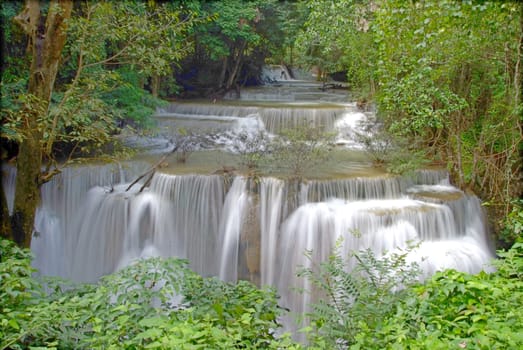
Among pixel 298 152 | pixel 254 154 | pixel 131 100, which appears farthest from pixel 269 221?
pixel 131 100

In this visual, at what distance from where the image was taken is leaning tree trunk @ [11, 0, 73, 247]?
498 centimetres

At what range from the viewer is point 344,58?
1300 cm

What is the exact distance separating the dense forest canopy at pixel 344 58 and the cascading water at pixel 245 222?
2.67ft

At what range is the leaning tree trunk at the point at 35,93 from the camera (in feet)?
16.3

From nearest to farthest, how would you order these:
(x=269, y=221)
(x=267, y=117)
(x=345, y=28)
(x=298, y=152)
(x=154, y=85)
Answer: (x=269, y=221) < (x=298, y=152) < (x=345, y=28) < (x=267, y=117) < (x=154, y=85)

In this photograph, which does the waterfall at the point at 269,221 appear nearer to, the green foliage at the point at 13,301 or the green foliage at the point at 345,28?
the green foliage at the point at 345,28

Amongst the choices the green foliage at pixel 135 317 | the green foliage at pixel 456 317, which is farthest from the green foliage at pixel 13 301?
the green foliage at pixel 456 317

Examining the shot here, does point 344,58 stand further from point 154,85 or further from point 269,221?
point 269,221

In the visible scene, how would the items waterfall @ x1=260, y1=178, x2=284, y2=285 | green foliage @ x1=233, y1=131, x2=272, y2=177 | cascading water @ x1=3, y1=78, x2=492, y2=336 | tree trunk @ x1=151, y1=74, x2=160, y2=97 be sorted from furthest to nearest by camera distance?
tree trunk @ x1=151, y1=74, x2=160, y2=97 → green foliage @ x1=233, y1=131, x2=272, y2=177 → waterfall @ x1=260, y1=178, x2=284, y2=285 → cascading water @ x1=3, y1=78, x2=492, y2=336

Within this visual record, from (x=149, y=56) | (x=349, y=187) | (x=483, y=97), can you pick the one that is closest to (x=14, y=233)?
(x=149, y=56)

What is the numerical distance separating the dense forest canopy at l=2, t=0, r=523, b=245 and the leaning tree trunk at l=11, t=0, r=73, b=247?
13 millimetres

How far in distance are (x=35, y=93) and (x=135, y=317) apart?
3.29 meters

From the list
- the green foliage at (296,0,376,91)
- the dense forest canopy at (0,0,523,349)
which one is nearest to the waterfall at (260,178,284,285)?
the dense forest canopy at (0,0,523,349)

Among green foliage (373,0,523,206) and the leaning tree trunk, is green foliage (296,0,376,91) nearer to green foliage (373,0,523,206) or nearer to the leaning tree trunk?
green foliage (373,0,523,206)
